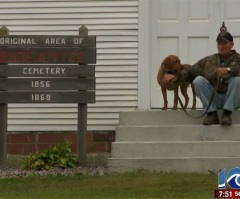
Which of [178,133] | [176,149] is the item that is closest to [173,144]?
[176,149]

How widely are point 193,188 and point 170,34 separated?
382 centimetres

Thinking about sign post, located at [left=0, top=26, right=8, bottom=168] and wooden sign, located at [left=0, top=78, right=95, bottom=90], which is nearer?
wooden sign, located at [left=0, top=78, right=95, bottom=90]

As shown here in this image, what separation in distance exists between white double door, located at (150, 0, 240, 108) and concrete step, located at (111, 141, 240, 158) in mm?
1804

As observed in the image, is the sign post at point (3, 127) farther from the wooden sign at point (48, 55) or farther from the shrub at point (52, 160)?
the shrub at point (52, 160)

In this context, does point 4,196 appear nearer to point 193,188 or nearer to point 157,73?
point 193,188

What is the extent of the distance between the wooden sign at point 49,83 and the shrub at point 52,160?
79 cm

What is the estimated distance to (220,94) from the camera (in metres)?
11.3

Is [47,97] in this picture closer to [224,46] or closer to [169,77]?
[169,77]

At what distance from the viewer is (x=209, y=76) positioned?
1129cm

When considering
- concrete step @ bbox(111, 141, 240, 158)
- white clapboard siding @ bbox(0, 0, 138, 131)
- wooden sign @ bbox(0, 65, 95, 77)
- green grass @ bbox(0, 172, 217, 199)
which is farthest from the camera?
white clapboard siding @ bbox(0, 0, 138, 131)

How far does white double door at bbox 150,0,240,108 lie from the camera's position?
508 inches

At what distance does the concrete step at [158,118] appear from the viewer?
11.6m

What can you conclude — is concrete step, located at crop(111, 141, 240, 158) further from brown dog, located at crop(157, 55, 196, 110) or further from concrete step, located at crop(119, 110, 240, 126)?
brown dog, located at crop(157, 55, 196, 110)

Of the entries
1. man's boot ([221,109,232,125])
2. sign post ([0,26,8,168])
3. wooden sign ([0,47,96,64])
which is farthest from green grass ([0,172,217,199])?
wooden sign ([0,47,96,64])
